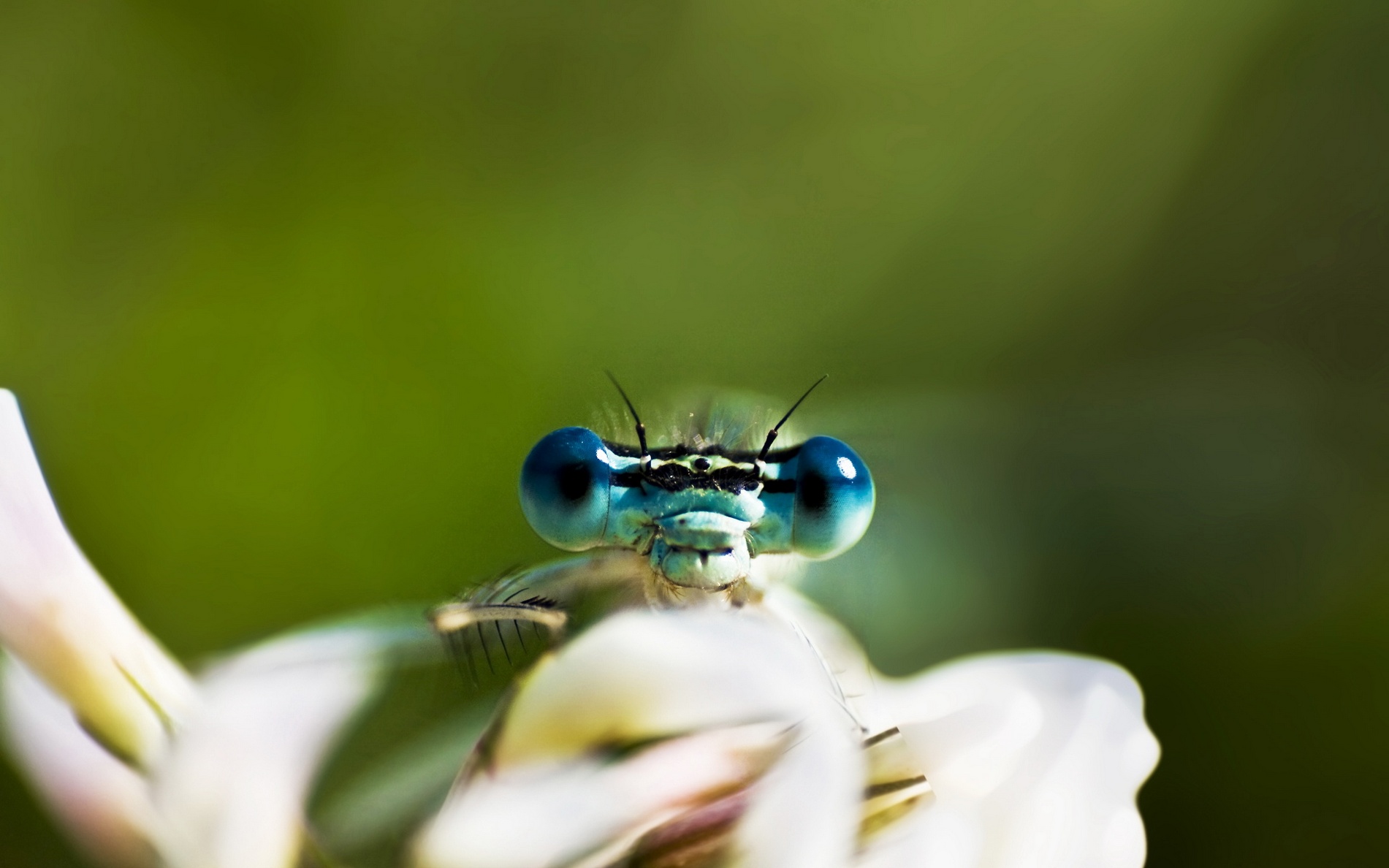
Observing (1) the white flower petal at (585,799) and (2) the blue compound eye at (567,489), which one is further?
(2) the blue compound eye at (567,489)

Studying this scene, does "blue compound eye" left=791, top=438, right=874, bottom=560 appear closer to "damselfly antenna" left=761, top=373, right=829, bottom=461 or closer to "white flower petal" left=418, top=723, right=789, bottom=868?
"damselfly antenna" left=761, top=373, right=829, bottom=461

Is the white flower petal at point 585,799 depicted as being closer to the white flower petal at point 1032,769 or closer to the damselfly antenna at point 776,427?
the white flower petal at point 1032,769

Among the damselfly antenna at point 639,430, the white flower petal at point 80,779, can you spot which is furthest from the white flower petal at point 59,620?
the damselfly antenna at point 639,430

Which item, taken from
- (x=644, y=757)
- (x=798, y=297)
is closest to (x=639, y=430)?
(x=644, y=757)

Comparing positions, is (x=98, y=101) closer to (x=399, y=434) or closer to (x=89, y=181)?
(x=89, y=181)

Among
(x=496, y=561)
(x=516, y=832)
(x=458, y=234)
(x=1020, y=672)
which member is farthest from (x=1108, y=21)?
(x=516, y=832)

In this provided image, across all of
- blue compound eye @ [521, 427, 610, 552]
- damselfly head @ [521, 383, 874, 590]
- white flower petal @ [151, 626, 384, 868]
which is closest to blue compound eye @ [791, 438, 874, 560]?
damselfly head @ [521, 383, 874, 590]

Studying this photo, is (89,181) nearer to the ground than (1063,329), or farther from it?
farther from it
